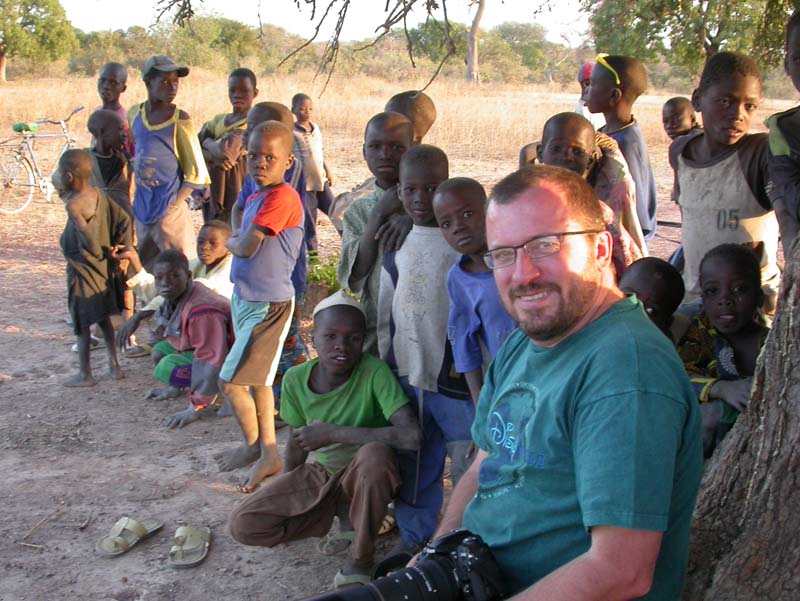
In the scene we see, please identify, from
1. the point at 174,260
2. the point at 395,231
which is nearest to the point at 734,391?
the point at 395,231

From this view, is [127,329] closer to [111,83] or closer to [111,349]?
[111,349]

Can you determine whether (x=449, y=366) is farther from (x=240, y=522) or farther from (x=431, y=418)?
(x=240, y=522)

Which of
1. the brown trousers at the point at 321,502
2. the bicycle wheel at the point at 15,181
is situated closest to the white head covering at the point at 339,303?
the brown trousers at the point at 321,502

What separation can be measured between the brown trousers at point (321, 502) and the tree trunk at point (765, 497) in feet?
3.95

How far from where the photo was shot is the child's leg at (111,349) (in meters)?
5.38

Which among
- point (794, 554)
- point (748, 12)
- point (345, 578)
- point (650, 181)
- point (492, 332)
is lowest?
point (345, 578)

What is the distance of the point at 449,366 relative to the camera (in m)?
3.14

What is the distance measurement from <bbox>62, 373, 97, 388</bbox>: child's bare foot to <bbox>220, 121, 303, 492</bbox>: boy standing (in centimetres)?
165

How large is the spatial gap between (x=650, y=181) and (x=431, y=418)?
1.83 m

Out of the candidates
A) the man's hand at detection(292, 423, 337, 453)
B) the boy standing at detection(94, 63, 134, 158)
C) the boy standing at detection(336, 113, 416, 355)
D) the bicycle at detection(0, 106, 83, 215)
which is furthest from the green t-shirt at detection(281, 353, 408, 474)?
Answer: the bicycle at detection(0, 106, 83, 215)

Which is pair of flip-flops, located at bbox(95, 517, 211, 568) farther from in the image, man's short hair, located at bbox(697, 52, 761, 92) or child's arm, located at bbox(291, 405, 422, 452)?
man's short hair, located at bbox(697, 52, 761, 92)

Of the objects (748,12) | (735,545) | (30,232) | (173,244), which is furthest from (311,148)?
(735,545)

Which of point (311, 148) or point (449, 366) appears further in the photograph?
point (311, 148)

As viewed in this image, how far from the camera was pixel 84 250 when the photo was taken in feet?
17.2
